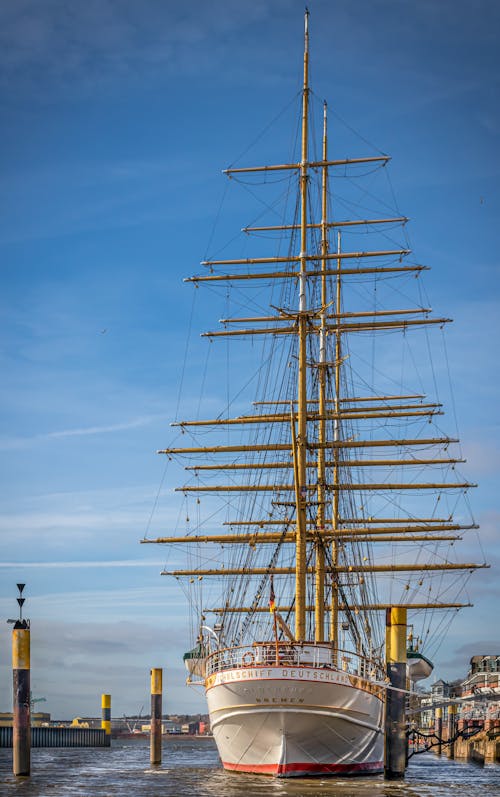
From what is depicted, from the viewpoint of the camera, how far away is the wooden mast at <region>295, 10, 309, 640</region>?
5256 cm

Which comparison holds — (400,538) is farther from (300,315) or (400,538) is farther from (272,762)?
(272,762)

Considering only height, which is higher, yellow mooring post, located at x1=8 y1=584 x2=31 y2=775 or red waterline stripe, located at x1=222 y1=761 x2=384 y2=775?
yellow mooring post, located at x1=8 y1=584 x2=31 y2=775

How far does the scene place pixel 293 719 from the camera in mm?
46062

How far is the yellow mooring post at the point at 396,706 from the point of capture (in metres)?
43.2

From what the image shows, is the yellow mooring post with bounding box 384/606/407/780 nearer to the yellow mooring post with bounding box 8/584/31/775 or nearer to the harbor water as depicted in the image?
the harbor water

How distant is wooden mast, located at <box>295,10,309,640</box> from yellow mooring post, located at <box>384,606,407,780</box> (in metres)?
7.39

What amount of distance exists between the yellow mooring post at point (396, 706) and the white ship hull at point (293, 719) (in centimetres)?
361

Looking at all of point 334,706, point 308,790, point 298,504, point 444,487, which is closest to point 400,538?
point 444,487

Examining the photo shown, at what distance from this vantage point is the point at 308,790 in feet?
139

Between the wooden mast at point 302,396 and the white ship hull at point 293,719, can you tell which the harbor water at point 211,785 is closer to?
the white ship hull at point 293,719

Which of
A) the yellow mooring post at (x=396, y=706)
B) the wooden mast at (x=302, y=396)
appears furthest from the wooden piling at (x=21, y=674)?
the yellow mooring post at (x=396, y=706)

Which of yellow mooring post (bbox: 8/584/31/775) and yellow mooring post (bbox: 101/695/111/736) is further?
yellow mooring post (bbox: 101/695/111/736)

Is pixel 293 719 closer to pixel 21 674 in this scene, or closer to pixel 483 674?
pixel 21 674

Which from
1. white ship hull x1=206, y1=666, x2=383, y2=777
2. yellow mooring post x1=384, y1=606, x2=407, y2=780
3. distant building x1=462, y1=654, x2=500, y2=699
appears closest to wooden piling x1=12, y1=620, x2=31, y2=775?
white ship hull x1=206, y1=666, x2=383, y2=777
